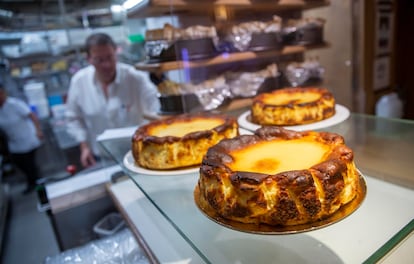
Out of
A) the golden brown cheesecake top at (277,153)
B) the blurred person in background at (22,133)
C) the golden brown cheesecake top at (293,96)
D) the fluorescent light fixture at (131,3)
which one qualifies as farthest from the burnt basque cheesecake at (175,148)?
the blurred person in background at (22,133)

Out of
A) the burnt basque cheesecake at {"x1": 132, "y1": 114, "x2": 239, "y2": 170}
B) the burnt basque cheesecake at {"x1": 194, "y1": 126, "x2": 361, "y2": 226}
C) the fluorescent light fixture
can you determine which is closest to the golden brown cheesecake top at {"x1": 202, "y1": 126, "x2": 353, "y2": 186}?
the burnt basque cheesecake at {"x1": 194, "y1": 126, "x2": 361, "y2": 226}

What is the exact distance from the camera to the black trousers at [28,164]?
3.26 meters

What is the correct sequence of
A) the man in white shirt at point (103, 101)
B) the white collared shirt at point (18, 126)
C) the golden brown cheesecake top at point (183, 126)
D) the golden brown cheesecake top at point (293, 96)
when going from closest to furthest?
the golden brown cheesecake top at point (183, 126) → the golden brown cheesecake top at point (293, 96) → the man in white shirt at point (103, 101) → the white collared shirt at point (18, 126)

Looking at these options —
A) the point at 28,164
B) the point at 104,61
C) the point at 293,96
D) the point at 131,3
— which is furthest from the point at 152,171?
the point at 28,164

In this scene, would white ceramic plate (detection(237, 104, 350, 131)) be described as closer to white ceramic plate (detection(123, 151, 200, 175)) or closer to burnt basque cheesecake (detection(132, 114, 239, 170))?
burnt basque cheesecake (detection(132, 114, 239, 170))

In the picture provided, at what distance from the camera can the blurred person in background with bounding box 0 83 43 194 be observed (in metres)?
3.06

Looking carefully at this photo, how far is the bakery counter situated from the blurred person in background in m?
2.66

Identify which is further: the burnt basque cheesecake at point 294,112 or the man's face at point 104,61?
the man's face at point 104,61

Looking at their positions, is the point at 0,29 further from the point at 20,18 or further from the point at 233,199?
the point at 233,199

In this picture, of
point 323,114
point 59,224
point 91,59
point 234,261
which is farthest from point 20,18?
point 234,261

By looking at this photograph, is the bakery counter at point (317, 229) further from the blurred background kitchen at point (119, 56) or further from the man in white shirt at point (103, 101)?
the man in white shirt at point (103, 101)

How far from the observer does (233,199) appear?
0.48 metres

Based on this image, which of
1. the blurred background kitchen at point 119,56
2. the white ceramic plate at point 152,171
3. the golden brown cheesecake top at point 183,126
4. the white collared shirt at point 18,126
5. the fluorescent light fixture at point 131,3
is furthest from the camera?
the white collared shirt at point 18,126

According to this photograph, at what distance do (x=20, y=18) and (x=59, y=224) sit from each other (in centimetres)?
290
